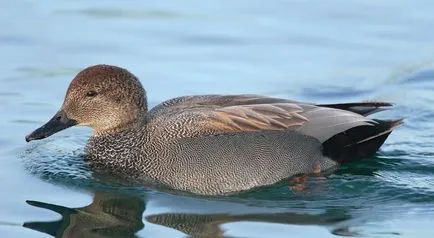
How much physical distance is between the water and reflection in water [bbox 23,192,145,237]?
14mm

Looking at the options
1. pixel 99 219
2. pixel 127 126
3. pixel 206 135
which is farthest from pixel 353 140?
pixel 99 219

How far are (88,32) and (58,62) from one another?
A: 3.39 ft

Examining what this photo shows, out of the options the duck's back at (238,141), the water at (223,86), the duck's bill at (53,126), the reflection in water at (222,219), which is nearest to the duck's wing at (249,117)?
the duck's back at (238,141)

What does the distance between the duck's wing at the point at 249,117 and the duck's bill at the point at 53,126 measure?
67cm

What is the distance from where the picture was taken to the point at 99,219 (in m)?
8.88

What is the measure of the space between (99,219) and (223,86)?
3.57 meters

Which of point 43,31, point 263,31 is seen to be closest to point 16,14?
point 43,31

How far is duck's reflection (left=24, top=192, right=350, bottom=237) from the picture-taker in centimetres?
856

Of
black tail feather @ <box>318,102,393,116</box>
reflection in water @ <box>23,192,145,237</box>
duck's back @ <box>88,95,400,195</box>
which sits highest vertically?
black tail feather @ <box>318,102,393,116</box>

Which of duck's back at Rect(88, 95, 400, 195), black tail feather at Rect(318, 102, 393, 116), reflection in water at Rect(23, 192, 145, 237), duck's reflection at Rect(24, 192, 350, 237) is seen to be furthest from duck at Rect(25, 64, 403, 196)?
duck's reflection at Rect(24, 192, 350, 237)

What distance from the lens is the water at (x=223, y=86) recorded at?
883cm

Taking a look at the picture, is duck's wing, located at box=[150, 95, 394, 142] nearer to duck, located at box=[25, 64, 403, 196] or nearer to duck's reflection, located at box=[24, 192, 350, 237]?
duck, located at box=[25, 64, 403, 196]

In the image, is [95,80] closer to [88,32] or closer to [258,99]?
[258,99]

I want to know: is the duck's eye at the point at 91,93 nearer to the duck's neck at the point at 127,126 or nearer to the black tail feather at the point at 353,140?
the duck's neck at the point at 127,126
